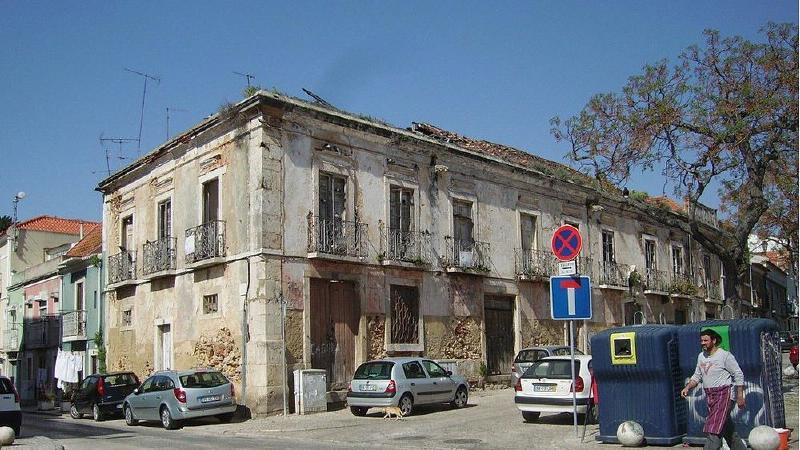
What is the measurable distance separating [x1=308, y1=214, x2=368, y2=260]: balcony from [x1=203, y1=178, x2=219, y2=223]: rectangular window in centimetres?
325

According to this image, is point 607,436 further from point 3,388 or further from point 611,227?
point 611,227

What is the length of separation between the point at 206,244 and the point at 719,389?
51.8ft

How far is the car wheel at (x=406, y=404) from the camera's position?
1773cm

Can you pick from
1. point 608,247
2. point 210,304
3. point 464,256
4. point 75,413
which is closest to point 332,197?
point 210,304

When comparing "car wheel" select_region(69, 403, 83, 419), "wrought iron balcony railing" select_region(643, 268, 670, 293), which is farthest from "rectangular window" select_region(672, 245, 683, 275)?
"car wheel" select_region(69, 403, 83, 419)

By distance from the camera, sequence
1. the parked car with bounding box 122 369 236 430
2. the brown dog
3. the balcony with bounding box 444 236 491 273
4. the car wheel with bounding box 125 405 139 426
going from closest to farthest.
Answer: the brown dog < the parked car with bounding box 122 369 236 430 < the car wheel with bounding box 125 405 139 426 < the balcony with bounding box 444 236 491 273

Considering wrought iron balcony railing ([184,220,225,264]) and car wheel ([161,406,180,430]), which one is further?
wrought iron balcony railing ([184,220,225,264])

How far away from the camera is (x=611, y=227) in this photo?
3325 centimetres

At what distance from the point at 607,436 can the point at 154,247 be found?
17.3 m

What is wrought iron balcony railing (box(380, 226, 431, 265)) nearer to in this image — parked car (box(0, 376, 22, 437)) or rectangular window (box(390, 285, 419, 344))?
rectangular window (box(390, 285, 419, 344))

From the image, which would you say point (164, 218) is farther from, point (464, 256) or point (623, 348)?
point (623, 348)

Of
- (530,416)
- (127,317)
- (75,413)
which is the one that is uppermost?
(127,317)

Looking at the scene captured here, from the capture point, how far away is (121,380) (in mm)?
23156

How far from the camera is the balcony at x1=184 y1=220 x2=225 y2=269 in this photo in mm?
21672
